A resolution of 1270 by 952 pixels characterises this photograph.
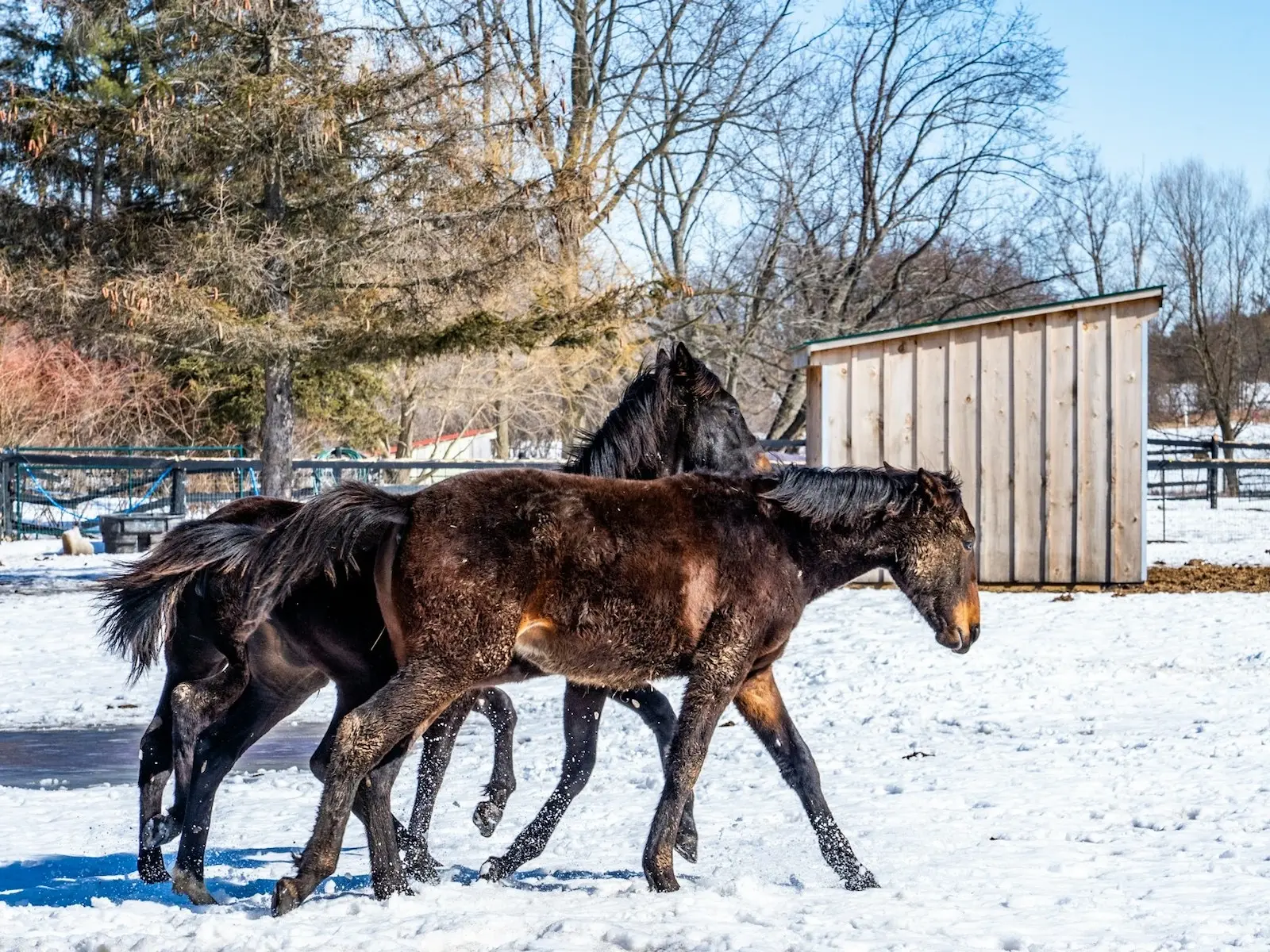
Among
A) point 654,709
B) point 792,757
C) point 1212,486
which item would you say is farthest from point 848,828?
point 1212,486

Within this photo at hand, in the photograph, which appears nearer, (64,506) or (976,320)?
(976,320)

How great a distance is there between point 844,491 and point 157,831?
287 centimetres

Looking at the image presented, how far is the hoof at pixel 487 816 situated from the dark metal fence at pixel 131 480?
13144mm

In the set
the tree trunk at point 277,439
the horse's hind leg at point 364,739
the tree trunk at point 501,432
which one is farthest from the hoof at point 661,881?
the tree trunk at point 501,432

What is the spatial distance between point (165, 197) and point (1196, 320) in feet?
96.8

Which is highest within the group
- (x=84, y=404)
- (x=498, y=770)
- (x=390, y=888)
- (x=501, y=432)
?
(x=84, y=404)

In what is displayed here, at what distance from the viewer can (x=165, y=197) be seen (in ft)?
50.0

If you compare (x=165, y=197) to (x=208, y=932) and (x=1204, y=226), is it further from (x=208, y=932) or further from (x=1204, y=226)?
(x=1204, y=226)

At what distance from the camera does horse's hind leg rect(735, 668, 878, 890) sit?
473 cm

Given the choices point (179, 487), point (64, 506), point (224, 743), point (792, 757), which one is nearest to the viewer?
point (792, 757)

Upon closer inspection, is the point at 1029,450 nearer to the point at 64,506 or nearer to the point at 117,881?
the point at 117,881

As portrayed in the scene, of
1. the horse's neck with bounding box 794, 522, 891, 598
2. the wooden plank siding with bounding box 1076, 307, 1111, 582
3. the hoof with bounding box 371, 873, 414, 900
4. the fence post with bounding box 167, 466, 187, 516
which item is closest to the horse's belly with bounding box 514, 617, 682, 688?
the horse's neck with bounding box 794, 522, 891, 598

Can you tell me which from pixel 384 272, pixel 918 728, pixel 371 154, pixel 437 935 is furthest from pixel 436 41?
pixel 437 935

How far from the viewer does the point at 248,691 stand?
16.7ft
